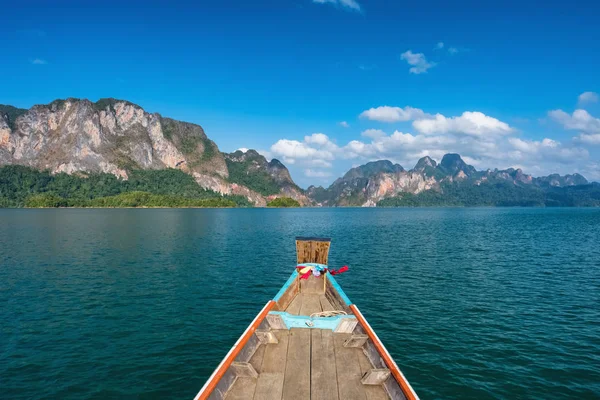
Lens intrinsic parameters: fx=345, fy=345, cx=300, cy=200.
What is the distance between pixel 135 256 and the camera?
41.2 m

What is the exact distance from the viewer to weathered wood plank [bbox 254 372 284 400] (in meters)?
7.58

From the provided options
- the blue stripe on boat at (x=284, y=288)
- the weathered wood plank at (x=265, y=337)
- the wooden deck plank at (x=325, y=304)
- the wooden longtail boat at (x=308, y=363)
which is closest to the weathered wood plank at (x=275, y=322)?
the wooden longtail boat at (x=308, y=363)

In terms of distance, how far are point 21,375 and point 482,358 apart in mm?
19205

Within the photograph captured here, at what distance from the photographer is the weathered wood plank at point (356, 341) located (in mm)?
10034

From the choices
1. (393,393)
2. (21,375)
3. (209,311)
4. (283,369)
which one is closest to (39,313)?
(21,375)

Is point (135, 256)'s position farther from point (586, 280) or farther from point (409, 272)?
point (586, 280)

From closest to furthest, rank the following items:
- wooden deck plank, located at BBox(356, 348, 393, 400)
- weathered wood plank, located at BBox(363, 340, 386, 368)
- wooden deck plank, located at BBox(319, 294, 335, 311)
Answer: wooden deck plank, located at BBox(356, 348, 393, 400), weathered wood plank, located at BBox(363, 340, 386, 368), wooden deck plank, located at BBox(319, 294, 335, 311)

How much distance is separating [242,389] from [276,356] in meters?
1.89

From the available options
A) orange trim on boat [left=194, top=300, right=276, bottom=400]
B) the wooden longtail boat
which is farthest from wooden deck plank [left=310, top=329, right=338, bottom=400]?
orange trim on boat [left=194, top=300, right=276, bottom=400]

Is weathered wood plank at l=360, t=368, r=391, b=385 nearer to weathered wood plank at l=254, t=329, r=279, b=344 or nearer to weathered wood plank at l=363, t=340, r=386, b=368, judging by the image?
weathered wood plank at l=363, t=340, r=386, b=368

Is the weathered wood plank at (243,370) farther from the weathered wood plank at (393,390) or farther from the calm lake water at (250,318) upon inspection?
the calm lake water at (250,318)

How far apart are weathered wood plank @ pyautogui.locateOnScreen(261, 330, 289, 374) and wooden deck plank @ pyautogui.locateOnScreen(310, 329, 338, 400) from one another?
2.60 feet

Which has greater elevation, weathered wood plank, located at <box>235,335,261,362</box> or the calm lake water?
weathered wood plank, located at <box>235,335,261,362</box>

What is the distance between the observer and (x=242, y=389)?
775 cm
